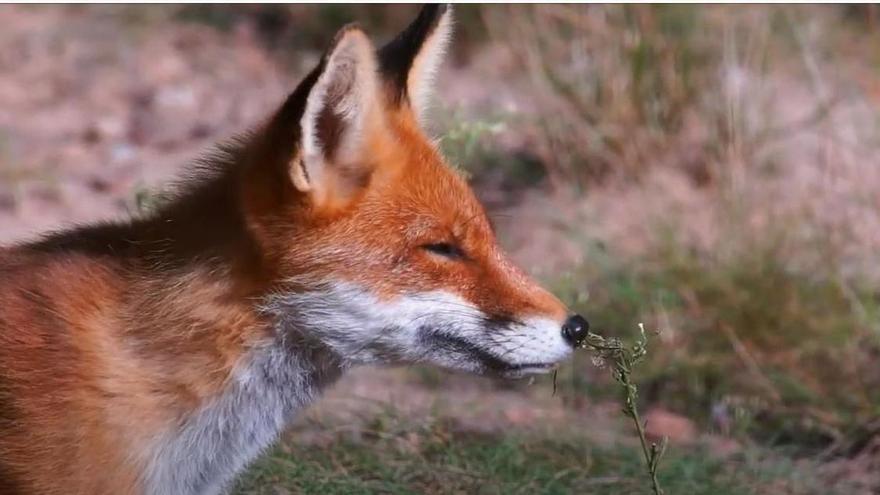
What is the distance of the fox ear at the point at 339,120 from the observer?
143 inches

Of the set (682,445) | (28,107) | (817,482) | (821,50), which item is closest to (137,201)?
(682,445)

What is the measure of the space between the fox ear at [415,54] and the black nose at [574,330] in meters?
0.88

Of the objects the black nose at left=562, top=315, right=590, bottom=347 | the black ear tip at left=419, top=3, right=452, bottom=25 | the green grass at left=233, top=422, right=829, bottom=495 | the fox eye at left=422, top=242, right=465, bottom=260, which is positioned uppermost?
the black ear tip at left=419, top=3, right=452, bottom=25

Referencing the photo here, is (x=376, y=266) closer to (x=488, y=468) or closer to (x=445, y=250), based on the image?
(x=445, y=250)

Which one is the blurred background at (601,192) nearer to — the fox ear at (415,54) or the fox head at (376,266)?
the fox ear at (415,54)

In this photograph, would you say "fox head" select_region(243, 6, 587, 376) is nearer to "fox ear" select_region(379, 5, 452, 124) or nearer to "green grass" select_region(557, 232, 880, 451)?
"fox ear" select_region(379, 5, 452, 124)

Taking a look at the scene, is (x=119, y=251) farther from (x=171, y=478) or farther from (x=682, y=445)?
(x=682, y=445)

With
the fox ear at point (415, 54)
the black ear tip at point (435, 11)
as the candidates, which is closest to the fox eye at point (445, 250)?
the fox ear at point (415, 54)

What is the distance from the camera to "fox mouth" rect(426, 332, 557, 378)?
396 cm

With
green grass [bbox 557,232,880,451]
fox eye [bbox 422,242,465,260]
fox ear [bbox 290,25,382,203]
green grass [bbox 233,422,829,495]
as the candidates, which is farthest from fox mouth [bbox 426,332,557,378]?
green grass [bbox 557,232,880,451]

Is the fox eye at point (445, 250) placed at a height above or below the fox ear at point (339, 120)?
below

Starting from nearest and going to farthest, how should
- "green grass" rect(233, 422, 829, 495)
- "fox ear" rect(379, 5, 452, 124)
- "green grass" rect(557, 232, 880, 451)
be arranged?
"fox ear" rect(379, 5, 452, 124), "green grass" rect(233, 422, 829, 495), "green grass" rect(557, 232, 880, 451)

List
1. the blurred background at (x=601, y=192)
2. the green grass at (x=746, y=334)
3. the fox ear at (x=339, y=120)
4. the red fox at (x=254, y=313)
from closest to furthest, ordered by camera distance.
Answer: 1. the fox ear at (x=339, y=120)
2. the red fox at (x=254, y=313)
3. the blurred background at (x=601, y=192)
4. the green grass at (x=746, y=334)

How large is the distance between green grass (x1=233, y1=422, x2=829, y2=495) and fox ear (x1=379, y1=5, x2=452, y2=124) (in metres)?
1.31
